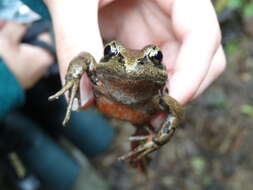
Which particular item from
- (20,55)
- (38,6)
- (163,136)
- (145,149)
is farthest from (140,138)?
(20,55)

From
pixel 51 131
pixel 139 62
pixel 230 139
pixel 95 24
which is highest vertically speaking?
pixel 95 24

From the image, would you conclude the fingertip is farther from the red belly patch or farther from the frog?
the red belly patch

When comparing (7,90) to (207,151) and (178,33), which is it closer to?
(178,33)

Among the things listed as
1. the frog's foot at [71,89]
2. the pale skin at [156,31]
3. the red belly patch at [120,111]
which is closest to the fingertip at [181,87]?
the pale skin at [156,31]

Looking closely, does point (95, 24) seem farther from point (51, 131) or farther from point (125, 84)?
point (51, 131)

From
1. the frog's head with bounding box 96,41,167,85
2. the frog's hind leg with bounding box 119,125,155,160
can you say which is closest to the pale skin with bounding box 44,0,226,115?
the frog's head with bounding box 96,41,167,85

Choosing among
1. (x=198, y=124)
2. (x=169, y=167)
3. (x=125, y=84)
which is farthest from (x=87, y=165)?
(x=125, y=84)
